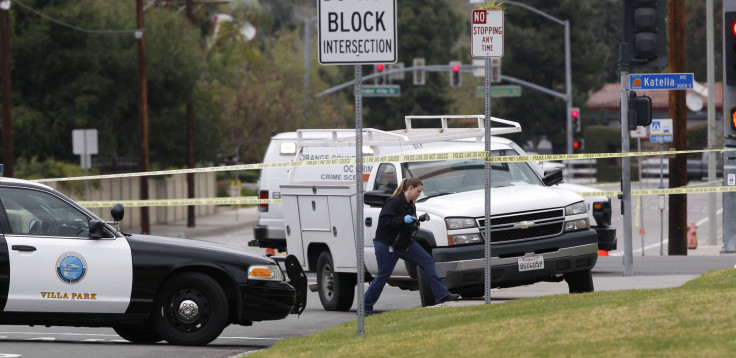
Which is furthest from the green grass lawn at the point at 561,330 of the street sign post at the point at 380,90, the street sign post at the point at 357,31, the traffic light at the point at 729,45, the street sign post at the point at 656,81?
the street sign post at the point at 380,90

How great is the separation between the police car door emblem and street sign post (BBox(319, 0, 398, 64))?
3197 mm

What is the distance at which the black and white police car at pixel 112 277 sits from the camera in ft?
38.5

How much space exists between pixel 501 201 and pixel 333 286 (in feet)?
8.66

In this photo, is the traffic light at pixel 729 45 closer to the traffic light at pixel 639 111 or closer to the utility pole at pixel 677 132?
the traffic light at pixel 639 111

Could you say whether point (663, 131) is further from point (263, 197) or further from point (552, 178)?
point (552, 178)

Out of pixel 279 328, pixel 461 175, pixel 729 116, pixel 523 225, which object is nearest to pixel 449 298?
pixel 523 225

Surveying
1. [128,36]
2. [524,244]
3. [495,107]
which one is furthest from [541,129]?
[524,244]

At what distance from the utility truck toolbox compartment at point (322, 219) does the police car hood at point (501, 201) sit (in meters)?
1.00

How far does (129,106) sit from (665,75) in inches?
984

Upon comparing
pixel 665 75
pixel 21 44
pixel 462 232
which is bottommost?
pixel 462 232

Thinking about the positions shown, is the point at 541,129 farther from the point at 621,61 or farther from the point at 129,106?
the point at 621,61

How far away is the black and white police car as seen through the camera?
462 inches

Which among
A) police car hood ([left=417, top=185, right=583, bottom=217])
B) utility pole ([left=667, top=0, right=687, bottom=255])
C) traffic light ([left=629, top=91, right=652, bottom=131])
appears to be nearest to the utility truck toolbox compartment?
police car hood ([left=417, top=185, right=583, bottom=217])

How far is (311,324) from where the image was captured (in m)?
14.2
